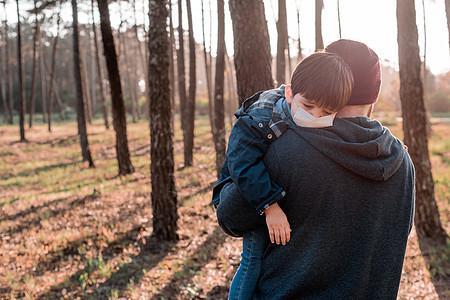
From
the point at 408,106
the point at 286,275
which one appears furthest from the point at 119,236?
the point at 286,275

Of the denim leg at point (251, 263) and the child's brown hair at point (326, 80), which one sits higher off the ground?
the child's brown hair at point (326, 80)

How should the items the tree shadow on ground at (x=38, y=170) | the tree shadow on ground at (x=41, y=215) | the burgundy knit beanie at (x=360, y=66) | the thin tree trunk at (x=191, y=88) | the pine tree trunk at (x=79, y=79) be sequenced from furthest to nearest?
the tree shadow on ground at (x=38, y=170)
the pine tree trunk at (x=79, y=79)
the thin tree trunk at (x=191, y=88)
the tree shadow on ground at (x=41, y=215)
the burgundy knit beanie at (x=360, y=66)

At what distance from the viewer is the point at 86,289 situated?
17.3 ft

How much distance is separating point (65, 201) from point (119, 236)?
324cm

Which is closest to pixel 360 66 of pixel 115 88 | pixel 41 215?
pixel 41 215

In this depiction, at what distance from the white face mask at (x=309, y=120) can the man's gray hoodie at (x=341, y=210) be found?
1.0 inches

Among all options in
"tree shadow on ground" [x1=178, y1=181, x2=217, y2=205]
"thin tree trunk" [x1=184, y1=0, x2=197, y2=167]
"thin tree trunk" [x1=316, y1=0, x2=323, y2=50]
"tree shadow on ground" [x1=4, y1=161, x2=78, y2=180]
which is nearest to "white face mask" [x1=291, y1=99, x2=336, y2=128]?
"tree shadow on ground" [x1=178, y1=181, x2=217, y2=205]

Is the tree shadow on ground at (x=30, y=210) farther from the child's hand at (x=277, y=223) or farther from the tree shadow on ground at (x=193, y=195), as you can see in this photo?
the child's hand at (x=277, y=223)

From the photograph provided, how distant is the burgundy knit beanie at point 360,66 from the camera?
1.52m

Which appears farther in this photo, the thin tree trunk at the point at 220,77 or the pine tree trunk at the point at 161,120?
the thin tree trunk at the point at 220,77

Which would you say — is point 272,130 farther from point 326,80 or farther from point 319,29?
point 319,29

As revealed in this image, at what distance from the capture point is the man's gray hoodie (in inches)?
56.6

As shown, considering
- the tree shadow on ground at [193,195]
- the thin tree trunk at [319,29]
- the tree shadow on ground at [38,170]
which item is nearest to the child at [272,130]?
the tree shadow on ground at [193,195]

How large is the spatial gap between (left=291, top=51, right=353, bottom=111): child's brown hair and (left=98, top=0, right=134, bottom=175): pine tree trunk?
11.4 m
